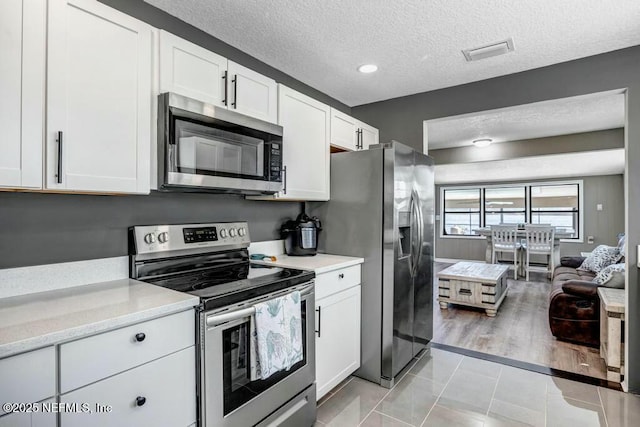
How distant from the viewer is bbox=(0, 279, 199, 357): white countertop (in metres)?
1.01

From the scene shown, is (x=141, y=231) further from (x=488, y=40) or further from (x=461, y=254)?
(x=461, y=254)

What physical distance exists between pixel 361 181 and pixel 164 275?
148cm

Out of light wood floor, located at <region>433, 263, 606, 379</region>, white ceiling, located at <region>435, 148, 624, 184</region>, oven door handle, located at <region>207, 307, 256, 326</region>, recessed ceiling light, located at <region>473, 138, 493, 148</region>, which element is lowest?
light wood floor, located at <region>433, 263, 606, 379</region>

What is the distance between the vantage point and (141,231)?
1.80 metres

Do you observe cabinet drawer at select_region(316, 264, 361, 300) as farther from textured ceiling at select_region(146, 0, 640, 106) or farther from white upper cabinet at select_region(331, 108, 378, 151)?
textured ceiling at select_region(146, 0, 640, 106)

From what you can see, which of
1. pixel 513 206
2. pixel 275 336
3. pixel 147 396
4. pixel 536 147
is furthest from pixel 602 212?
pixel 147 396

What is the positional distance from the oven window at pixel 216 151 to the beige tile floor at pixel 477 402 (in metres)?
1.60

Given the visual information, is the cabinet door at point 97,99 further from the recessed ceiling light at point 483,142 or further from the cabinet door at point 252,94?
the recessed ceiling light at point 483,142

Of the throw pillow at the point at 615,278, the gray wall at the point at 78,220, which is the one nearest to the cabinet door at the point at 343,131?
the gray wall at the point at 78,220

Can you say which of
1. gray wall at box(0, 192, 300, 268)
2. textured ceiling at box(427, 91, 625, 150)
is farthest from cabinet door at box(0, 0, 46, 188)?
textured ceiling at box(427, 91, 625, 150)

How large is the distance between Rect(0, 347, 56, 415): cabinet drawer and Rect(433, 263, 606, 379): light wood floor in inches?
122

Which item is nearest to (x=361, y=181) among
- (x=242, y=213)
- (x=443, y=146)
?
(x=242, y=213)

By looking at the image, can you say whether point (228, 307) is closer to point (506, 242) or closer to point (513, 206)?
point (506, 242)

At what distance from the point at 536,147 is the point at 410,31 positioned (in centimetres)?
349
